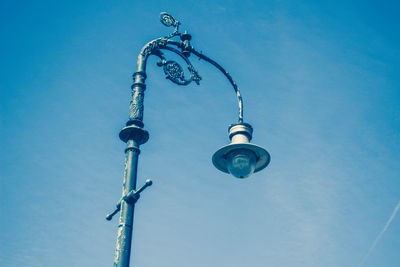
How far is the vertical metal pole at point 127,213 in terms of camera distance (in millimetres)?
4129

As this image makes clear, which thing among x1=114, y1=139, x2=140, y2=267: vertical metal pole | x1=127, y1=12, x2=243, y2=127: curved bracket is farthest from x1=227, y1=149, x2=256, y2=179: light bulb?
x1=114, y1=139, x2=140, y2=267: vertical metal pole

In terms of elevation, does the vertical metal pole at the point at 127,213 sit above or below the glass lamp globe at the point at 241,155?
below

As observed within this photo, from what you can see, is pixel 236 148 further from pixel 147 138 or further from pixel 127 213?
pixel 127 213

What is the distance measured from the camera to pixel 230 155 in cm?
570

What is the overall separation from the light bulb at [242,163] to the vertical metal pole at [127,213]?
1.35 meters

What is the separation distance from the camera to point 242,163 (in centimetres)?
554

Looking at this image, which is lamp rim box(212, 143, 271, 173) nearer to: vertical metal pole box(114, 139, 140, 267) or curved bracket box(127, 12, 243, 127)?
curved bracket box(127, 12, 243, 127)

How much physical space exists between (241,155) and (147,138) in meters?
1.31

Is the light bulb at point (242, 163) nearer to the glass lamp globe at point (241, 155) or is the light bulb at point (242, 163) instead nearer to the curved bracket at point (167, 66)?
the glass lamp globe at point (241, 155)

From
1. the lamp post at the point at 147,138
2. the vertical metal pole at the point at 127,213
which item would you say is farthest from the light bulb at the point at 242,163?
the vertical metal pole at the point at 127,213

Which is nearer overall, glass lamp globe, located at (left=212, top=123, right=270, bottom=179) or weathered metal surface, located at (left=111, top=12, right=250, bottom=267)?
weathered metal surface, located at (left=111, top=12, right=250, bottom=267)

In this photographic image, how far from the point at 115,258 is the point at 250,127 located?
2.70 meters

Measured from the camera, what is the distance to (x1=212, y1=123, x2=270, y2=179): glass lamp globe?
18.2ft

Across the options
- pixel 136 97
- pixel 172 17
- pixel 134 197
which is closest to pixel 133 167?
pixel 134 197
